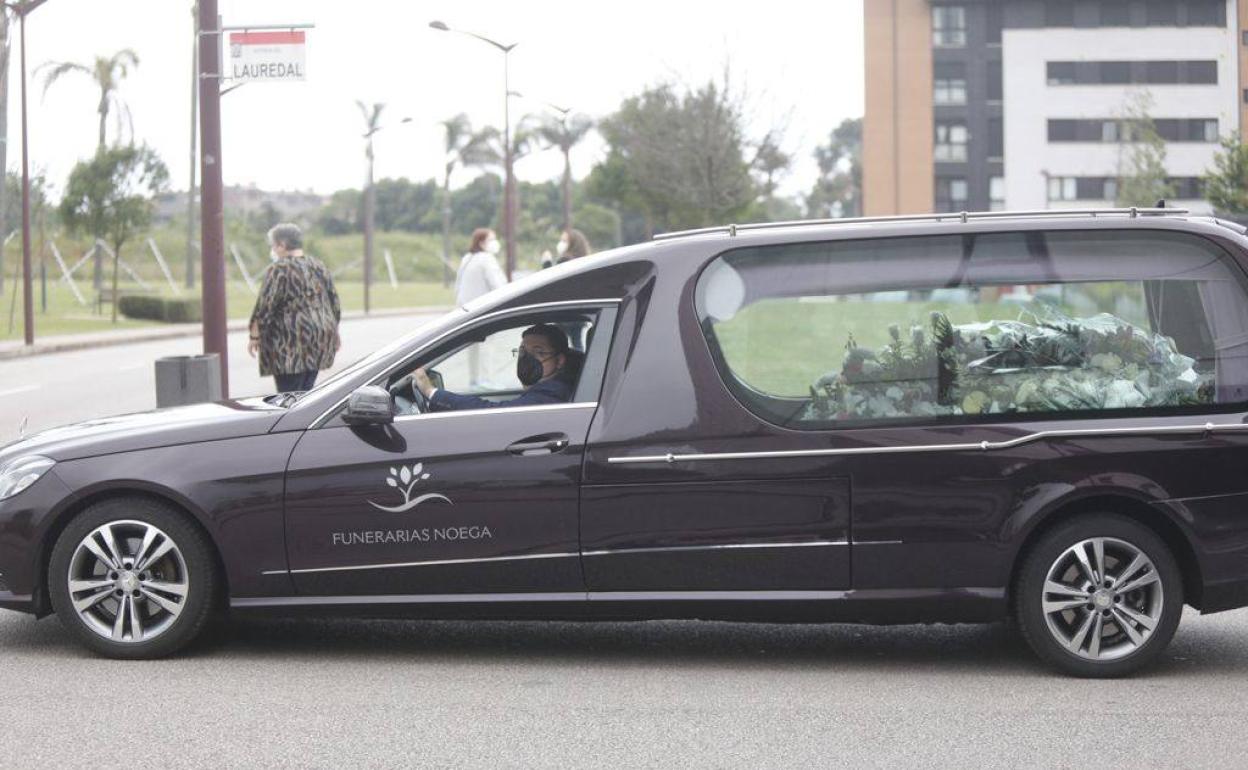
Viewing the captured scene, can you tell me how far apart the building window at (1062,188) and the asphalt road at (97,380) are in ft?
119

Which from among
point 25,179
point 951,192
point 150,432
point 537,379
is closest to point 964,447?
point 537,379

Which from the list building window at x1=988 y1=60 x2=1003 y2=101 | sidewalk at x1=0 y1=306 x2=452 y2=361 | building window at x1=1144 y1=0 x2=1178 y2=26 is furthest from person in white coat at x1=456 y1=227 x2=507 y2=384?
building window at x1=988 y1=60 x2=1003 y2=101

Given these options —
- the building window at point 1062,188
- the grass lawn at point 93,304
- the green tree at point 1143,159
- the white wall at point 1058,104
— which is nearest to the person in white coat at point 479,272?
the grass lawn at point 93,304

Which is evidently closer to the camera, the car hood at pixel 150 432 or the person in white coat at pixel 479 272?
the car hood at pixel 150 432

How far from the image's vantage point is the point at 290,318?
39.7 feet

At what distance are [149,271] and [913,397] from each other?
7633 centimetres

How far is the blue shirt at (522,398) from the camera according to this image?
6699 mm

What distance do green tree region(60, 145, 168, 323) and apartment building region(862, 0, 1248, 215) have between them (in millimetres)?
28190

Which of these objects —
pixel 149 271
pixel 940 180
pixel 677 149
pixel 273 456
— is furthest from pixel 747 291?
pixel 149 271

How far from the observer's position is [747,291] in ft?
21.9

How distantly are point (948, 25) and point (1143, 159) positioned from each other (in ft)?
64.2

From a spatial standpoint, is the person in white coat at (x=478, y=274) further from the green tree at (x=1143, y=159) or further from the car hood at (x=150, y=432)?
the green tree at (x=1143, y=159)

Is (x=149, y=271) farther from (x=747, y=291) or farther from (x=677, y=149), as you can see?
(x=747, y=291)

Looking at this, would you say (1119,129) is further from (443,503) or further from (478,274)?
(443,503)
